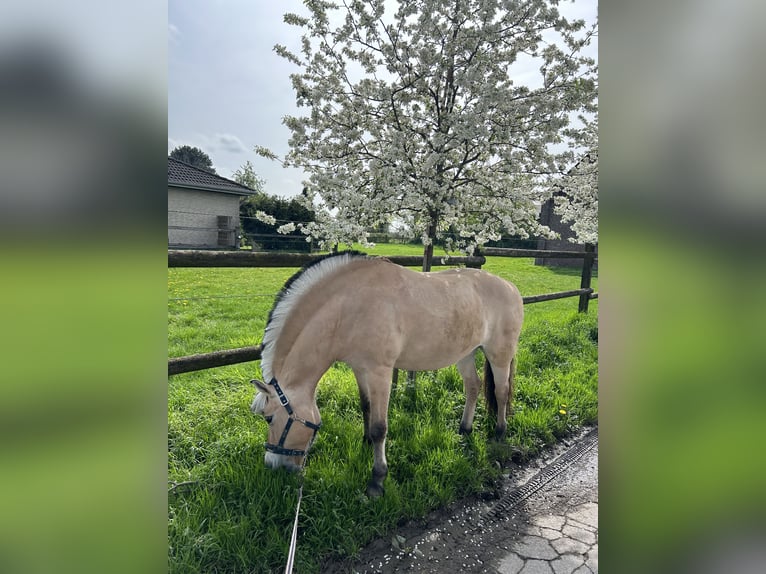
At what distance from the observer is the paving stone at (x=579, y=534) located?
7.55 feet

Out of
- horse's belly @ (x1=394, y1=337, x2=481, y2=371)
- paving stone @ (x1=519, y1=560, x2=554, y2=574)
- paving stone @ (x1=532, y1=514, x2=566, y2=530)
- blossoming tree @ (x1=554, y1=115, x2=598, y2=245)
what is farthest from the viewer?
blossoming tree @ (x1=554, y1=115, x2=598, y2=245)

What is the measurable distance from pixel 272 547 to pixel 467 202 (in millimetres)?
3080

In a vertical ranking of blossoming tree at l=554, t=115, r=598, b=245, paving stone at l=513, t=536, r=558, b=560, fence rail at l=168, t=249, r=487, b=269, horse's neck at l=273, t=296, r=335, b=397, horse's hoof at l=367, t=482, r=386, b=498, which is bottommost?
paving stone at l=513, t=536, r=558, b=560

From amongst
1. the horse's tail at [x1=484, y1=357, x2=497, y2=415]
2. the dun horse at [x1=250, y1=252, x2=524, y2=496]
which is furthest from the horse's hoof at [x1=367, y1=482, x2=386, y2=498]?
the horse's tail at [x1=484, y1=357, x2=497, y2=415]

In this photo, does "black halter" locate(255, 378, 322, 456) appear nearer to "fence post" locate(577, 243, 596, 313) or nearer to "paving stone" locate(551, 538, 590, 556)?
"paving stone" locate(551, 538, 590, 556)

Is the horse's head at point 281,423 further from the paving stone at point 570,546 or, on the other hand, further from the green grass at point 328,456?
the paving stone at point 570,546

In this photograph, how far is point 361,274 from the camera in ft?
8.79

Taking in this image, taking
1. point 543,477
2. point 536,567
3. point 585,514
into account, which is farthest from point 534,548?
point 543,477

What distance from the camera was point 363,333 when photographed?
2553 mm

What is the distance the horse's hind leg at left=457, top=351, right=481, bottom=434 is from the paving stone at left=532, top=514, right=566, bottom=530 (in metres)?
0.93

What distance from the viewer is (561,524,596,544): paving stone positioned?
7.55 feet

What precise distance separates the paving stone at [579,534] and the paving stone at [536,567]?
0.33 metres
